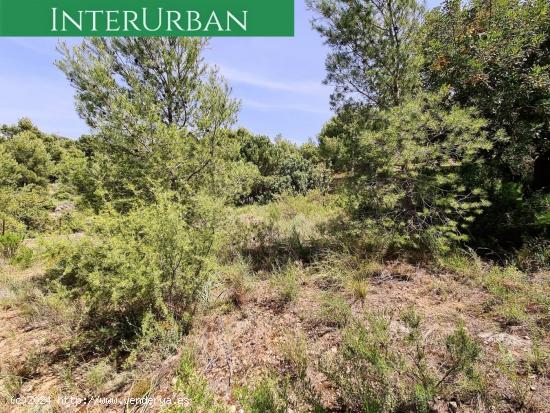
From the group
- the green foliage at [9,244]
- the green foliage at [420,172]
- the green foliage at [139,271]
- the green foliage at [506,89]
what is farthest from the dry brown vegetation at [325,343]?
the green foliage at [9,244]

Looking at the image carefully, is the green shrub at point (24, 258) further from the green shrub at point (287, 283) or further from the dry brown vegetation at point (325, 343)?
the green shrub at point (287, 283)

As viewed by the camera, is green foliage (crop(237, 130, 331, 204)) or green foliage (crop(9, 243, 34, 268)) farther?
green foliage (crop(237, 130, 331, 204))

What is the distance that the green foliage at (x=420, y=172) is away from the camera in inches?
192

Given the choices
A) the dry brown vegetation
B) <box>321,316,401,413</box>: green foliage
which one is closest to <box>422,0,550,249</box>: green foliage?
the dry brown vegetation

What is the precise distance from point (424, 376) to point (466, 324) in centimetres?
137

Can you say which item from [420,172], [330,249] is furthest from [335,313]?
[420,172]

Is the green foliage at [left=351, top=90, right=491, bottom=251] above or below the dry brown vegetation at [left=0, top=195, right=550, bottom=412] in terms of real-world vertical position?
above

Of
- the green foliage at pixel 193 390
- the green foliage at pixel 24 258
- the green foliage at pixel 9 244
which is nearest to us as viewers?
the green foliage at pixel 193 390

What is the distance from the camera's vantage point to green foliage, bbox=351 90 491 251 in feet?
16.0

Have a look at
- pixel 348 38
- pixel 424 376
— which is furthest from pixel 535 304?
pixel 348 38

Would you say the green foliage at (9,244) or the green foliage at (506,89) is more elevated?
the green foliage at (506,89)

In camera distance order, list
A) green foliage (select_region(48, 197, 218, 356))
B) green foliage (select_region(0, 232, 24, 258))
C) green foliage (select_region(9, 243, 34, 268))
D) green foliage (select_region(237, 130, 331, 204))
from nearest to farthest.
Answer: green foliage (select_region(48, 197, 218, 356)), green foliage (select_region(9, 243, 34, 268)), green foliage (select_region(0, 232, 24, 258)), green foliage (select_region(237, 130, 331, 204))

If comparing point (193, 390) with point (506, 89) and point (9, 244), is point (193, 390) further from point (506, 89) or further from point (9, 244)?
point (9, 244)

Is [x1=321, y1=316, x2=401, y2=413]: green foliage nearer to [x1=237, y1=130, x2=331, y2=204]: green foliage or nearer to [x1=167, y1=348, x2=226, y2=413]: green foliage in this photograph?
[x1=167, y1=348, x2=226, y2=413]: green foliage
